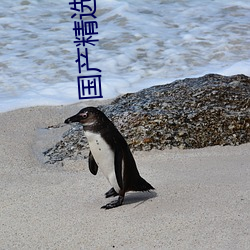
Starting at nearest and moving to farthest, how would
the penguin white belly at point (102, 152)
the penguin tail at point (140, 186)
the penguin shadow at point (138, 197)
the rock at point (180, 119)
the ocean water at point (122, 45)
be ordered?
the penguin white belly at point (102, 152), the penguin tail at point (140, 186), the penguin shadow at point (138, 197), the rock at point (180, 119), the ocean water at point (122, 45)

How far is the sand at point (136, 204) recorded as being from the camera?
11.4 ft

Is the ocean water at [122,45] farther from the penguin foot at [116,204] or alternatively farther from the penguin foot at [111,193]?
the penguin foot at [116,204]

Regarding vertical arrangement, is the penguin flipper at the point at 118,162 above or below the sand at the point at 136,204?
above

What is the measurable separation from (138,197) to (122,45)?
213 inches

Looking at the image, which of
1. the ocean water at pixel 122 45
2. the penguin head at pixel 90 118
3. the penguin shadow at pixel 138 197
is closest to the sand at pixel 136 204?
the penguin shadow at pixel 138 197

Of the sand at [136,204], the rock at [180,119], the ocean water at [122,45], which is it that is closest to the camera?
the sand at [136,204]

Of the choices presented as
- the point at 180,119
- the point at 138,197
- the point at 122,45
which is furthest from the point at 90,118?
the point at 122,45

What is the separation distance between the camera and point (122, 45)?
30.4 ft

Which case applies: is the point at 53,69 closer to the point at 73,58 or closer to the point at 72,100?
the point at 73,58

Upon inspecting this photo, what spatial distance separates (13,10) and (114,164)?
790 cm

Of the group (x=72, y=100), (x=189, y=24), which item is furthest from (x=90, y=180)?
(x=189, y=24)

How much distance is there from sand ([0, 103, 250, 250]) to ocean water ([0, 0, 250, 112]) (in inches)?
82.7

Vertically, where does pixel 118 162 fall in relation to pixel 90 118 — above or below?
below

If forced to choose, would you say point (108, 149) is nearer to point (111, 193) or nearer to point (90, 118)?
point (90, 118)
